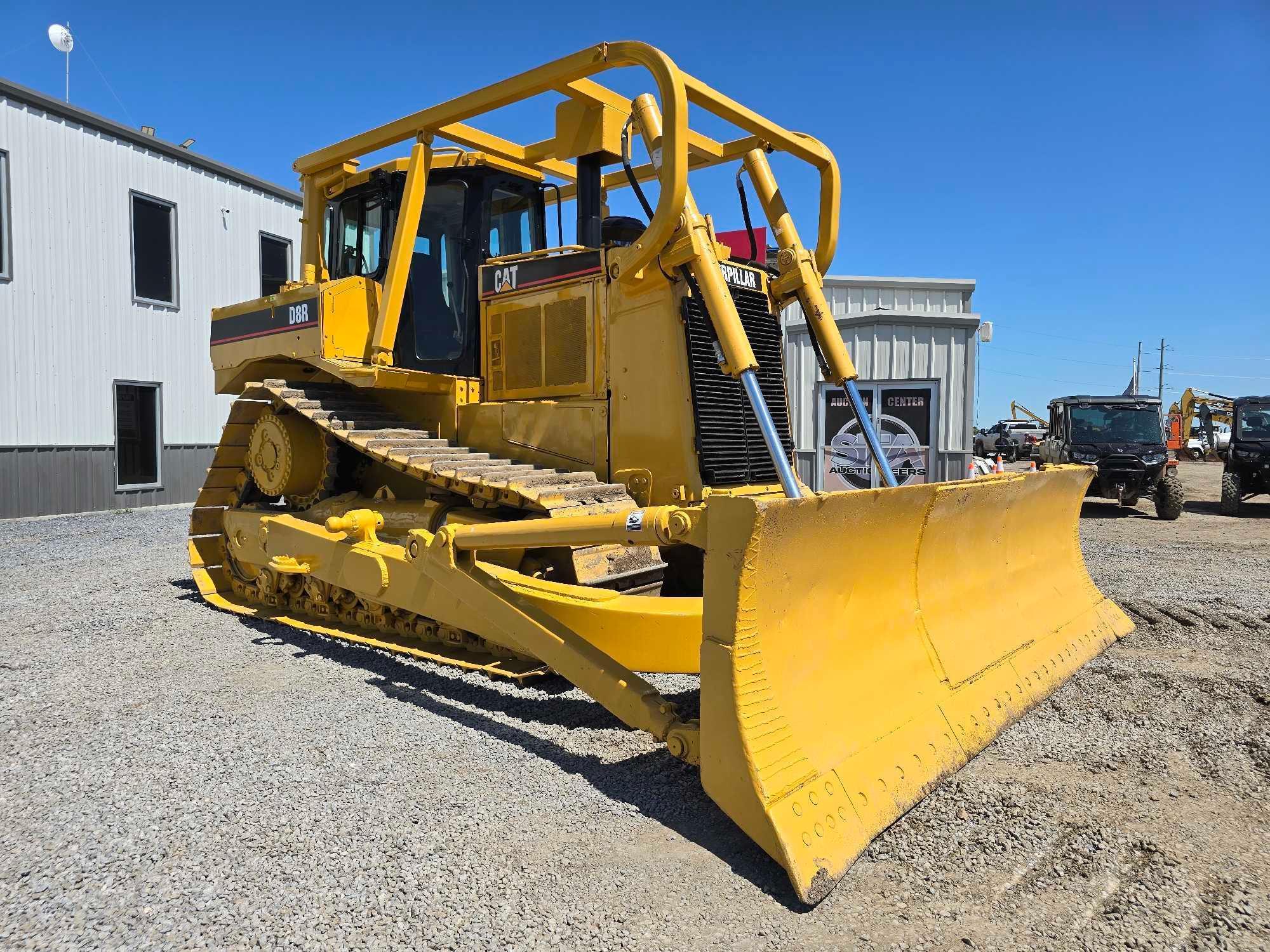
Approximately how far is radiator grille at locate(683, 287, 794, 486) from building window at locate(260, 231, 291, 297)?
1479 centimetres

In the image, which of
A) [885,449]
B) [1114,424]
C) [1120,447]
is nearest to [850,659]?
[885,449]

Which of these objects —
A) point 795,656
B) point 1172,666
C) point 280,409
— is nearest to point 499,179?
point 280,409

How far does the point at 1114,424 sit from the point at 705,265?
44.7 feet

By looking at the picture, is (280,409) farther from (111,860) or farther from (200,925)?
(200,925)

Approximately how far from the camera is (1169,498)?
45.5 feet

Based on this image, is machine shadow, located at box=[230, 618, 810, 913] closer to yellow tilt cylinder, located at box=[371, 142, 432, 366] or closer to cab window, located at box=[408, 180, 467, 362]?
yellow tilt cylinder, located at box=[371, 142, 432, 366]

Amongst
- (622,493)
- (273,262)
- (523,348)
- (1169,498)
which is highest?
(273,262)

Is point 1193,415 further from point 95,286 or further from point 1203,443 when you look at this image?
point 95,286

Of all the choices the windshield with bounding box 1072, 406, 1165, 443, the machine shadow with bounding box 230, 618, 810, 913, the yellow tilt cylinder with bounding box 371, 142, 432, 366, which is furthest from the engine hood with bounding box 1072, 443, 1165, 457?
the yellow tilt cylinder with bounding box 371, 142, 432, 366

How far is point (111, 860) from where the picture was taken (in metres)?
2.78

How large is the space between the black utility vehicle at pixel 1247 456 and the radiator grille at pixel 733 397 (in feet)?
43.9

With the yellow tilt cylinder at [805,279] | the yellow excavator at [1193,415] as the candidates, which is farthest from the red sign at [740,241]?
the yellow excavator at [1193,415]

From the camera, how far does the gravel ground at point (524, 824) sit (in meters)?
2.45

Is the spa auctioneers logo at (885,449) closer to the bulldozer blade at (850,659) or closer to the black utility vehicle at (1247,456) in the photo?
the black utility vehicle at (1247,456)
